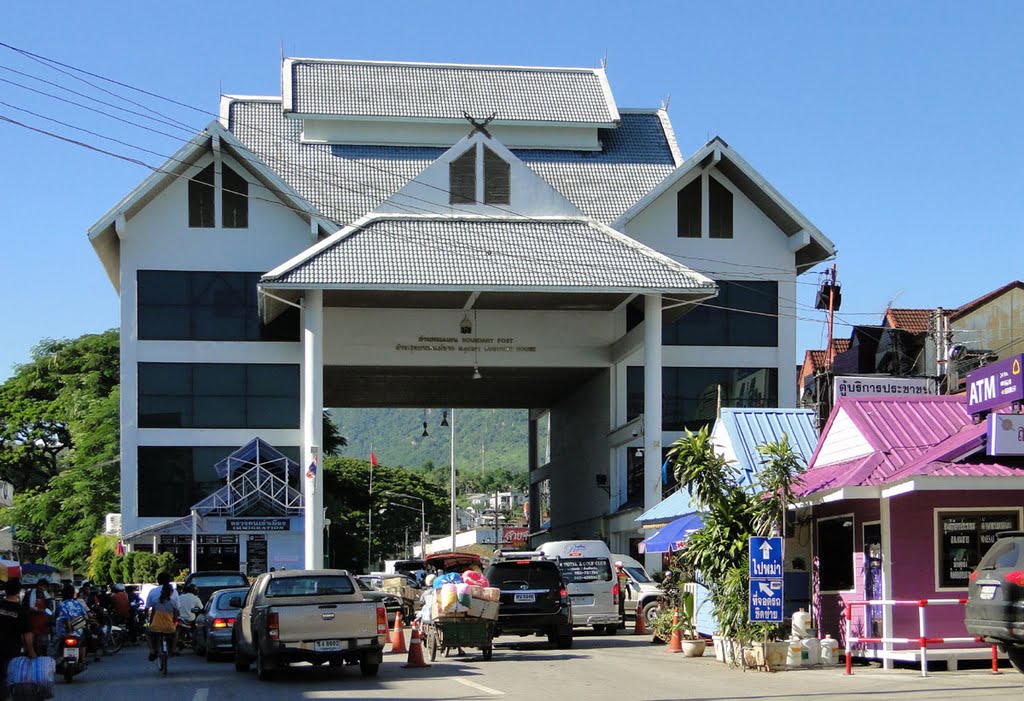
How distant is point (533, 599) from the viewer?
25.5 metres

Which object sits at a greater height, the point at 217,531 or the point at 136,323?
the point at 136,323

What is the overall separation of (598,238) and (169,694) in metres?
27.9

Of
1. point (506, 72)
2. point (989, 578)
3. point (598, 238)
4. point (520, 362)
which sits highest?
point (506, 72)

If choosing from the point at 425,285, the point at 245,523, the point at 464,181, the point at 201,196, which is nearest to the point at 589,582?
the point at 425,285

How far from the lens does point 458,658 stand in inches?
945

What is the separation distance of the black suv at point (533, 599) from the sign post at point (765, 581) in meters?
6.09

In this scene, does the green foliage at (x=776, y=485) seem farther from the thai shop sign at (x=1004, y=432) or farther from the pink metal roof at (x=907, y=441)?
the thai shop sign at (x=1004, y=432)

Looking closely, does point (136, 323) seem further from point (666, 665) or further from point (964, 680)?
point (964, 680)

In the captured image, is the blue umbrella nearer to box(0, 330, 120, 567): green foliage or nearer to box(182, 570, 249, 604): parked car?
box(182, 570, 249, 604): parked car

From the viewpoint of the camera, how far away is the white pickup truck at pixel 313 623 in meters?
19.1

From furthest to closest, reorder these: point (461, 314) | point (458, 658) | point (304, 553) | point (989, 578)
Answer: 1. point (461, 314)
2. point (304, 553)
3. point (458, 658)
4. point (989, 578)

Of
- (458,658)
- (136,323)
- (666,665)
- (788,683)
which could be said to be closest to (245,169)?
(136,323)

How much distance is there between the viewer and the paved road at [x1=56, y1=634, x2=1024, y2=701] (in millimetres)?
15844

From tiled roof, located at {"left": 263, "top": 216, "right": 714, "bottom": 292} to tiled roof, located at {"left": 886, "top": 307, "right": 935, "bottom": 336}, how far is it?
27220 mm
